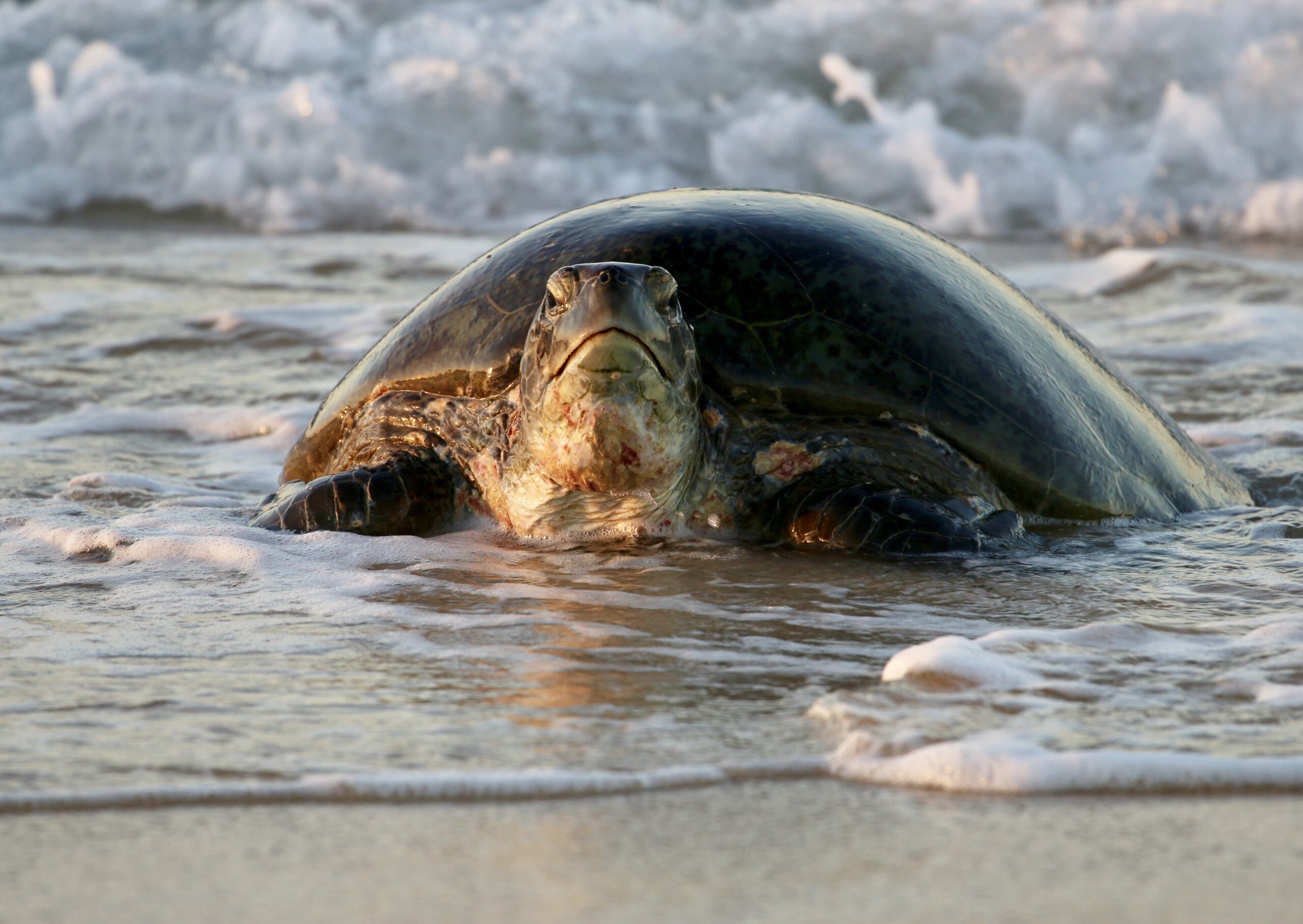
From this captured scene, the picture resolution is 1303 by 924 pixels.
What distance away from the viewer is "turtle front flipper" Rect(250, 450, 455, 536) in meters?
3.47

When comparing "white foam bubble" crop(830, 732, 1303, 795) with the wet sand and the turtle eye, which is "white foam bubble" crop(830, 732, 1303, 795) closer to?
the wet sand

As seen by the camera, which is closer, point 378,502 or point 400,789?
point 400,789

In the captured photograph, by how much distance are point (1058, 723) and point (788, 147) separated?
11.1m

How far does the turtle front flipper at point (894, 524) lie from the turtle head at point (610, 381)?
12.6 inches

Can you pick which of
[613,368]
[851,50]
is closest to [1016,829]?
[613,368]

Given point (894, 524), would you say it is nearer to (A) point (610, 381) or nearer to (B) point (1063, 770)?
(A) point (610, 381)

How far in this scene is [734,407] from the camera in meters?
3.46

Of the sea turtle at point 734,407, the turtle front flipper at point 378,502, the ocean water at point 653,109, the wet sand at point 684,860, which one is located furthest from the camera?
the ocean water at point 653,109

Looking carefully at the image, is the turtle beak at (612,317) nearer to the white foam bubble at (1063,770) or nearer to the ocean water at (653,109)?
the white foam bubble at (1063,770)

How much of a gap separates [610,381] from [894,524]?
2.34ft

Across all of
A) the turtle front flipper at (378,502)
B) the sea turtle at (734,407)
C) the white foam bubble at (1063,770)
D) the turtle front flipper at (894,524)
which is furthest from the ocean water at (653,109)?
the white foam bubble at (1063,770)

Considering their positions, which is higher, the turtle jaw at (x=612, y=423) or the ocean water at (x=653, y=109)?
the ocean water at (x=653, y=109)

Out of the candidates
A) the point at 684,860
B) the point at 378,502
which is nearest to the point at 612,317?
the point at 378,502

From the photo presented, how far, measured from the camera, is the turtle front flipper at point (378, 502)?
3.47 m
